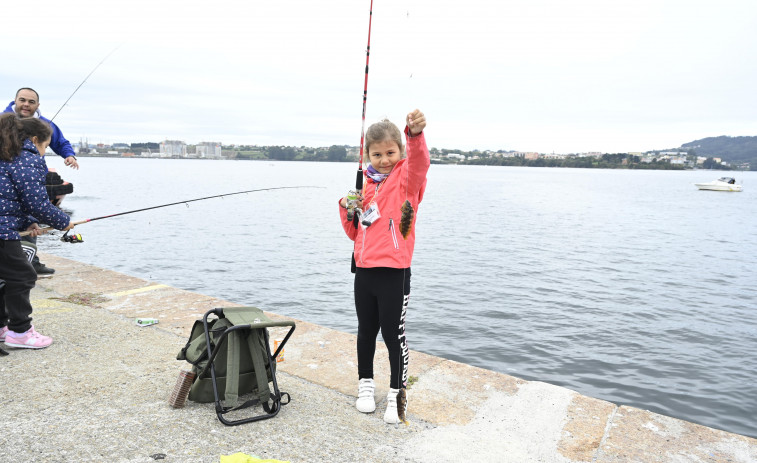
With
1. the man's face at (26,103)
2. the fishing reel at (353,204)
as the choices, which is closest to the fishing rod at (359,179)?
the fishing reel at (353,204)

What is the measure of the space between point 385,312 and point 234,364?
100 centimetres

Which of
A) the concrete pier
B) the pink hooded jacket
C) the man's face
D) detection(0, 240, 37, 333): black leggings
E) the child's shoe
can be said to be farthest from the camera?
the man's face

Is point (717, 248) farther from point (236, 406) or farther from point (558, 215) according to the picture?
point (236, 406)

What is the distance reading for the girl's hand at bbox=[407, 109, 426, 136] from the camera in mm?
2900

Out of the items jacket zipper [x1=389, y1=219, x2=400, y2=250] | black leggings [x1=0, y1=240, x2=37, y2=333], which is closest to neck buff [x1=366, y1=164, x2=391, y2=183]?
jacket zipper [x1=389, y1=219, x2=400, y2=250]

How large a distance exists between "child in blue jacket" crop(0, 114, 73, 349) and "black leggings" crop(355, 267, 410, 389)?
2693 millimetres

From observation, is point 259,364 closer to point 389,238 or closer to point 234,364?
point 234,364

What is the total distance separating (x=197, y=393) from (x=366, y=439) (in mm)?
1168

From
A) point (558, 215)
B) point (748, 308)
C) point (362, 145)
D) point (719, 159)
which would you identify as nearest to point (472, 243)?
point (748, 308)

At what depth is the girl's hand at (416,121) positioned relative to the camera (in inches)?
114

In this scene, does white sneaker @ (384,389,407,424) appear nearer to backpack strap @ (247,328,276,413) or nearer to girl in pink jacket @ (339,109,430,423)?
girl in pink jacket @ (339,109,430,423)

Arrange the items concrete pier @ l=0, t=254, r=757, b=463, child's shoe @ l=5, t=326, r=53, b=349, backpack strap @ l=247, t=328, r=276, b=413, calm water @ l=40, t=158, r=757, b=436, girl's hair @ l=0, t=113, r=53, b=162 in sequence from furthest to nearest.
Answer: calm water @ l=40, t=158, r=757, b=436
child's shoe @ l=5, t=326, r=53, b=349
girl's hair @ l=0, t=113, r=53, b=162
backpack strap @ l=247, t=328, r=276, b=413
concrete pier @ l=0, t=254, r=757, b=463

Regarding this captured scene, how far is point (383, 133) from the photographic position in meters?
3.24

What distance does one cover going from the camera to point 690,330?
10102 millimetres
